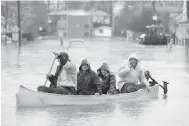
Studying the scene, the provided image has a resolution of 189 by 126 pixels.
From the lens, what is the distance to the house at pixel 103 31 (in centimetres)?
14838

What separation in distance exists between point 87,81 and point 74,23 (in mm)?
141191

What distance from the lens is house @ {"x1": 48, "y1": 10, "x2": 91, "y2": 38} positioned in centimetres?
Result: 15112

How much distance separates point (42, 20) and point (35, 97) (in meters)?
130

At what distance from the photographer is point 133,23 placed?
108688mm

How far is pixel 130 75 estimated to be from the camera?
15.9m

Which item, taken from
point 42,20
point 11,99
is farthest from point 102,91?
point 42,20

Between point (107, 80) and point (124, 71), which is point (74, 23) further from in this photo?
point (107, 80)

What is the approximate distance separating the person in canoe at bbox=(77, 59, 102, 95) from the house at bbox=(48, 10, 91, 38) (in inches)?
5281

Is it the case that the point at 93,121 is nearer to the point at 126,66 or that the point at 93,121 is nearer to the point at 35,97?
the point at 35,97

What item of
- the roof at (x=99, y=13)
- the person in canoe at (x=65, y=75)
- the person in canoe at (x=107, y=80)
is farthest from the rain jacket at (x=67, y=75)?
the roof at (x=99, y=13)

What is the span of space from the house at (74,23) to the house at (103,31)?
264 centimetres

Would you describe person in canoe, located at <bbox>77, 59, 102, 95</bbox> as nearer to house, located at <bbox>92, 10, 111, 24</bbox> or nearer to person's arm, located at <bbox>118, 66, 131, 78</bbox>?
person's arm, located at <bbox>118, 66, 131, 78</bbox>

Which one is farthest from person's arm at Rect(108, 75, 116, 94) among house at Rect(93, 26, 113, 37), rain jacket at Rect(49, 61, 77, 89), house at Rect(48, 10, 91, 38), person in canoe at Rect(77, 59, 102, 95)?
house at Rect(48, 10, 91, 38)

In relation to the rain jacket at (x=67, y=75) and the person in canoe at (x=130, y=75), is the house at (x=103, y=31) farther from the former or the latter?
the rain jacket at (x=67, y=75)
